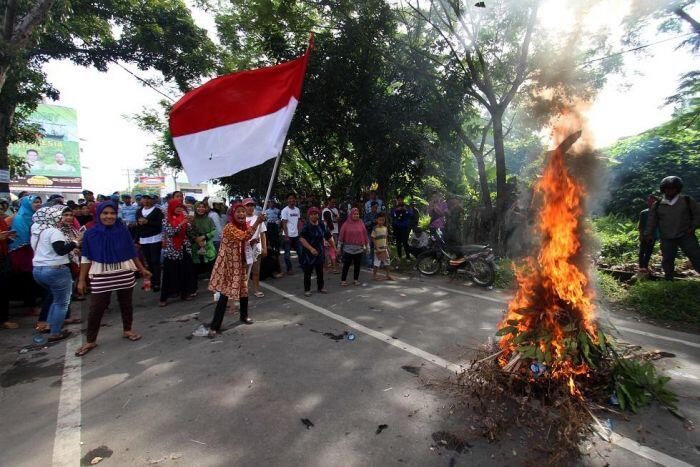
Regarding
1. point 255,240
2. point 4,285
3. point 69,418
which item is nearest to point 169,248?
point 255,240

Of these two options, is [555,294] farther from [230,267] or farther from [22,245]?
[22,245]

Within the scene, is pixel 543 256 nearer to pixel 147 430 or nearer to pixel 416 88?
pixel 147 430

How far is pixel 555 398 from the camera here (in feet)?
10.3

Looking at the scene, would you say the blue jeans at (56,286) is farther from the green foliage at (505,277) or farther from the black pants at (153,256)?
the green foliage at (505,277)

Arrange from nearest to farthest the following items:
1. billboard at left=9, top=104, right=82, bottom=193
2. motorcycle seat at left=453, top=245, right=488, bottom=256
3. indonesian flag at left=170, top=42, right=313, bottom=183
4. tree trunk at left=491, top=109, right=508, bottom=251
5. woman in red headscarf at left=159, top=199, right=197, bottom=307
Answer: indonesian flag at left=170, top=42, right=313, bottom=183 → woman in red headscarf at left=159, top=199, right=197, bottom=307 → motorcycle seat at left=453, top=245, right=488, bottom=256 → tree trunk at left=491, top=109, right=508, bottom=251 → billboard at left=9, top=104, right=82, bottom=193

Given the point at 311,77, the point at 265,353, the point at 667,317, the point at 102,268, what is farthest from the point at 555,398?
the point at 311,77

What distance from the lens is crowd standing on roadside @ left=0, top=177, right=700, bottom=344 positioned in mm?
4895

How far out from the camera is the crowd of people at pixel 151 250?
192 inches

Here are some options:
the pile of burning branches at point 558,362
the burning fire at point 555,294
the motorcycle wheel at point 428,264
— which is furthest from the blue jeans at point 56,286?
the motorcycle wheel at point 428,264

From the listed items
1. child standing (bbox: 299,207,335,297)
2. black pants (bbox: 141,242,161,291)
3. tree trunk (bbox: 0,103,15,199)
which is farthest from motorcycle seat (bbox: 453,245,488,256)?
tree trunk (bbox: 0,103,15,199)

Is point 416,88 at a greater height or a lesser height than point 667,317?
greater

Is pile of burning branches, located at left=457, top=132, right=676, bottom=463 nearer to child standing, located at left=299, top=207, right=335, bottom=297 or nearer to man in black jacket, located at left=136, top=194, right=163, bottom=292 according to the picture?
child standing, located at left=299, top=207, right=335, bottom=297

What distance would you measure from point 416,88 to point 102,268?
934 cm

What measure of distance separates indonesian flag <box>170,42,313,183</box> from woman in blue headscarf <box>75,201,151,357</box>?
1164 millimetres
